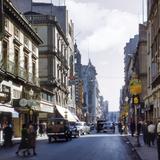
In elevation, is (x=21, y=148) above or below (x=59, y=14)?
below

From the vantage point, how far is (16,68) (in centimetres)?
5400

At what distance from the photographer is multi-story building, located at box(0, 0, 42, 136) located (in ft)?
162

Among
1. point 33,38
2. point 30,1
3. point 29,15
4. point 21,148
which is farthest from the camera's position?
point 30,1

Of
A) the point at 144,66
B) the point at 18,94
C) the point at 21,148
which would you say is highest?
the point at 144,66

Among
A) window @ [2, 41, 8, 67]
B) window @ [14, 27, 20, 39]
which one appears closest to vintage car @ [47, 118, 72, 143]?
window @ [2, 41, 8, 67]

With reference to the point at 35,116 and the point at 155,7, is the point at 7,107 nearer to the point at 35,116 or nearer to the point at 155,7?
the point at 155,7

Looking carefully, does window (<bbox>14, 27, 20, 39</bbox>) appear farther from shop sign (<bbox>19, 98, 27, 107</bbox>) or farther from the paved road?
the paved road

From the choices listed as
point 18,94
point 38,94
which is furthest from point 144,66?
point 18,94

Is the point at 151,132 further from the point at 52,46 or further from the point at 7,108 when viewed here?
the point at 52,46

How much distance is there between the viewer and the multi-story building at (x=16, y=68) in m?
49.4

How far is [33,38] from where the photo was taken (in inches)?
2601

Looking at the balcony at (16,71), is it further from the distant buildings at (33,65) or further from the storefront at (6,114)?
the storefront at (6,114)

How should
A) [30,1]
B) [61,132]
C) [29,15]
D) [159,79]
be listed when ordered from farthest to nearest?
[30,1], [29,15], [61,132], [159,79]

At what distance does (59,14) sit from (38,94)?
3249cm
